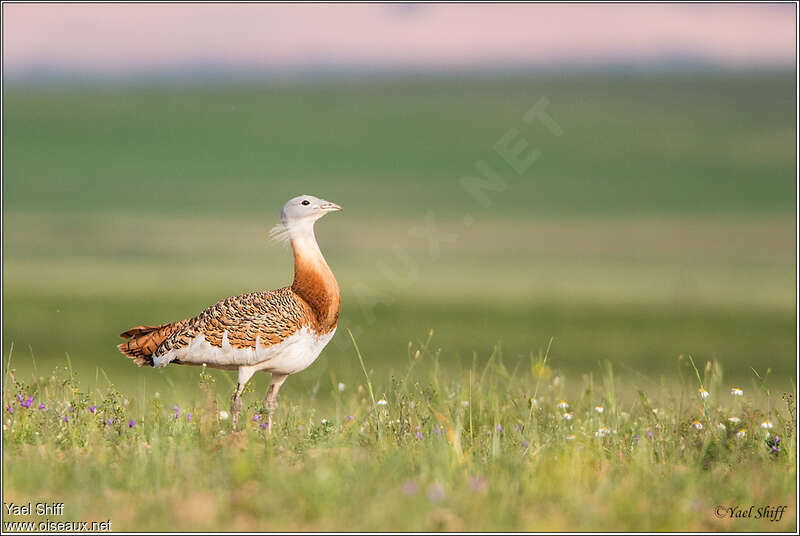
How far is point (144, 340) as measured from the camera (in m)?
6.53

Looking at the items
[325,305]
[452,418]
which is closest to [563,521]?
[452,418]

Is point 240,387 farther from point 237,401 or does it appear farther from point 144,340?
point 144,340

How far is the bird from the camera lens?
6090 millimetres

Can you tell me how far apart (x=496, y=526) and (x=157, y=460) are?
183 centimetres

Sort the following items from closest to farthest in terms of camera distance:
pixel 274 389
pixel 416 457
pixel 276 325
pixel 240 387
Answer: pixel 416 457 → pixel 276 325 → pixel 240 387 → pixel 274 389

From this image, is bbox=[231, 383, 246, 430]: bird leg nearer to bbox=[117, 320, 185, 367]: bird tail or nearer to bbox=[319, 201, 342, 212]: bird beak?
bbox=[117, 320, 185, 367]: bird tail

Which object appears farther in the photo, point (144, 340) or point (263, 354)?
point (144, 340)

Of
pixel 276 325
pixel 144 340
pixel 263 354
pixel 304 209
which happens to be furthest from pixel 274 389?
pixel 304 209

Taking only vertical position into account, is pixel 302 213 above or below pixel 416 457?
above

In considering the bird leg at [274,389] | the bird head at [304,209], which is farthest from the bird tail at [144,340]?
the bird head at [304,209]

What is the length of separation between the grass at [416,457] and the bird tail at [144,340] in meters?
0.34

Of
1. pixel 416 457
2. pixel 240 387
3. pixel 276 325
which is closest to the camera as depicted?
pixel 416 457

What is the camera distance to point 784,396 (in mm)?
6121

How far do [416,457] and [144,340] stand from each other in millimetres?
2467
